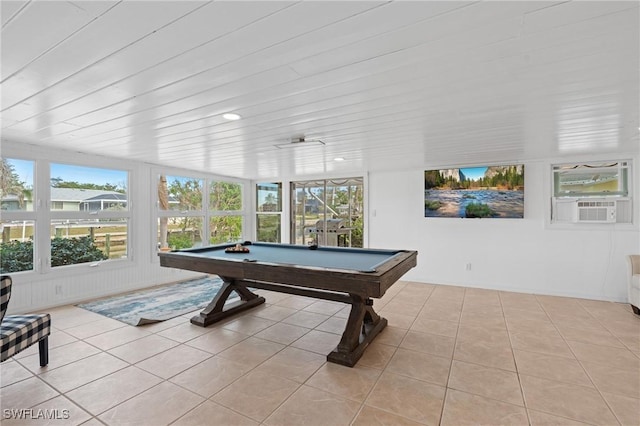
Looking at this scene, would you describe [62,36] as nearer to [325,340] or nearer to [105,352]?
[105,352]

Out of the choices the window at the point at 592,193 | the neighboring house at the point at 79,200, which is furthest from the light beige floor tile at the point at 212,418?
the window at the point at 592,193

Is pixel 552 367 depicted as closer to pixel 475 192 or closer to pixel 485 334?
pixel 485 334

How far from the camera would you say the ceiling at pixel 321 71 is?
127cm

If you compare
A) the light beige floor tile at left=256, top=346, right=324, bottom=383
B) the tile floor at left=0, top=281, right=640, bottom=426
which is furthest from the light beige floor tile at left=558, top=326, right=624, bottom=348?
the light beige floor tile at left=256, top=346, right=324, bottom=383

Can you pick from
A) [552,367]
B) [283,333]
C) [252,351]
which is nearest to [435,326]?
[552,367]

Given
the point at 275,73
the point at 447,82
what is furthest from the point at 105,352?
the point at 447,82

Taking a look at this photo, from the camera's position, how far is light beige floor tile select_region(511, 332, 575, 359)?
267 centimetres

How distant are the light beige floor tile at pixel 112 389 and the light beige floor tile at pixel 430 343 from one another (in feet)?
7.18

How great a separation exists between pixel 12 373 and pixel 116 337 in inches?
29.9

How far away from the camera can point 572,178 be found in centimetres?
445

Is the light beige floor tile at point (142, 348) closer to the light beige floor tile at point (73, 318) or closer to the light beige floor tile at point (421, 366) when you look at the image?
the light beige floor tile at point (73, 318)

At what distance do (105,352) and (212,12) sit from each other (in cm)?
294

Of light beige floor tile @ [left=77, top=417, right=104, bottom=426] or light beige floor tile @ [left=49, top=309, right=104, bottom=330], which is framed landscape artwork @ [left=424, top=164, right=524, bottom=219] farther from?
light beige floor tile @ [left=49, top=309, right=104, bottom=330]

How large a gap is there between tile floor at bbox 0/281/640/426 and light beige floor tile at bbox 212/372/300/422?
0.01m
